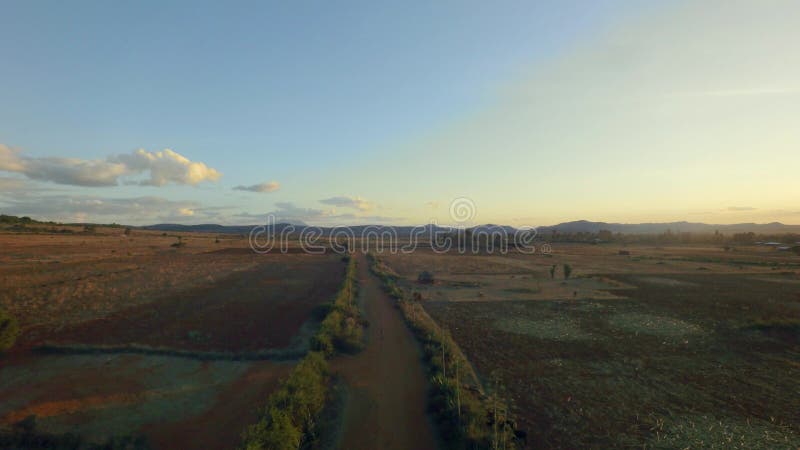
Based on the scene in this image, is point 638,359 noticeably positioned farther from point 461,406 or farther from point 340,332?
point 340,332

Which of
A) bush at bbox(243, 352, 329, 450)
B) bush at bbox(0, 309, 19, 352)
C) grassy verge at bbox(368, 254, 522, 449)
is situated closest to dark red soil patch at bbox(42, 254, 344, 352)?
bush at bbox(0, 309, 19, 352)

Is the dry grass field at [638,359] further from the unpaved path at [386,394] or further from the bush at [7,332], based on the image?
the bush at [7,332]

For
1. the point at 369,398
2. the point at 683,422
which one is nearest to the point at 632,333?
the point at 683,422

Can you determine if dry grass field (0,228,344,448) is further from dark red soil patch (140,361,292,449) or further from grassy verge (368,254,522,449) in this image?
grassy verge (368,254,522,449)

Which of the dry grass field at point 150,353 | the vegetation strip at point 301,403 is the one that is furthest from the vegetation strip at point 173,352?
the vegetation strip at point 301,403

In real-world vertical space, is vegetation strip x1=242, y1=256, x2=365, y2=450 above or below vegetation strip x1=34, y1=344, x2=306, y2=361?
Answer: above

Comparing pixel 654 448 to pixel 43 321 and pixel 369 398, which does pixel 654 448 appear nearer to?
pixel 369 398
